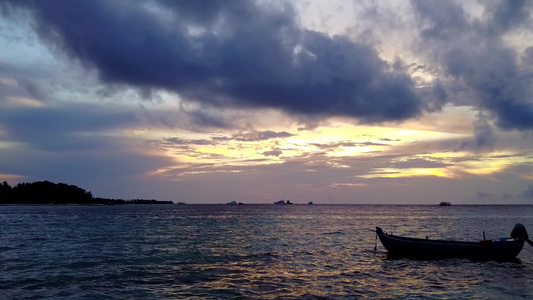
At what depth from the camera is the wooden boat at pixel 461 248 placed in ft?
132

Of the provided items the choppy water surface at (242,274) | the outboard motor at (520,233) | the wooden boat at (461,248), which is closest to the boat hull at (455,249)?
the wooden boat at (461,248)

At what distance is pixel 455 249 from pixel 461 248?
57cm

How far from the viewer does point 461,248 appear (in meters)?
40.8

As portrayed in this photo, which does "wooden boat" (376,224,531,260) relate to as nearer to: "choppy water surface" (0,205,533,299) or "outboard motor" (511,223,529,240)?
"outboard motor" (511,223,529,240)

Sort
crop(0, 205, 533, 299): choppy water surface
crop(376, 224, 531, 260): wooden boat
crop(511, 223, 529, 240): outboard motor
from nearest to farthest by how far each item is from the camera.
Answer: crop(0, 205, 533, 299): choppy water surface < crop(376, 224, 531, 260): wooden boat < crop(511, 223, 529, 240): outboard motor

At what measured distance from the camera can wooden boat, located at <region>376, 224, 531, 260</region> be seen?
4034cm

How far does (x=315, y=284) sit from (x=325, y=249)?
21.1m

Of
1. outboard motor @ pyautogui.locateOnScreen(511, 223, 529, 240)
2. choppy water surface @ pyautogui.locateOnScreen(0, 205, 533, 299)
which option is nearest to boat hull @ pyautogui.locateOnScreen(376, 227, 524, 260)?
outboard motor @ pyautogui.locateOnScreen(511, 223, 529, 240)

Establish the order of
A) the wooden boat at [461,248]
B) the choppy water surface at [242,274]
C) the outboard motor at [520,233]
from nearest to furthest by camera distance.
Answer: the choppy water surface at [242,274] → the wooden boat at [461,248] → the outboard motor at [520,233]

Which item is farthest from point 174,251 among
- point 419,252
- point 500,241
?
point 500,241

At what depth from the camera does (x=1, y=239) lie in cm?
5831

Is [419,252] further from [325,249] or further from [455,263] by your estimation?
[325,249]

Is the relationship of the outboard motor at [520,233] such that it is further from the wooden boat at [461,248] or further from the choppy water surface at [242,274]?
the choppy water surface at [242,274]

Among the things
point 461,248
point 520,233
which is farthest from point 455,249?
point 520,233
